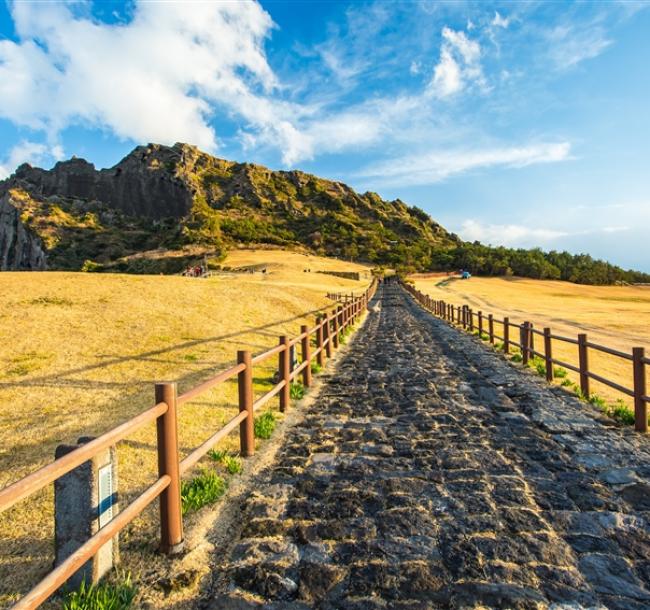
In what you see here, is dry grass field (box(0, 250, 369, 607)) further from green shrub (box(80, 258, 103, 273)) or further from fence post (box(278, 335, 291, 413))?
green shrub (box(80, 258, 103, 273))

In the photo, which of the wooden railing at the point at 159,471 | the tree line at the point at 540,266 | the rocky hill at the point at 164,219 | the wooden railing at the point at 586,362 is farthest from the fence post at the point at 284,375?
the tree line at the point at 540,266

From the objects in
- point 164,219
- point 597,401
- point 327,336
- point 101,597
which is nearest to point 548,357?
point 597,401

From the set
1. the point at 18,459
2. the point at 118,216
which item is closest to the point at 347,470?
the point at 18,459

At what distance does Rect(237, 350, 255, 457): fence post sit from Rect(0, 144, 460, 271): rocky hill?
7368 cm

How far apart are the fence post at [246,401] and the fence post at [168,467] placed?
1952 millimetres

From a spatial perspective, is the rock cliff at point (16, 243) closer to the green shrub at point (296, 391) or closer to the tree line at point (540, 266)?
the tree line at point (540, 266)

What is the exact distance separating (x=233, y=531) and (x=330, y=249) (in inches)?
4831

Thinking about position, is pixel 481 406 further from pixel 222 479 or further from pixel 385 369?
pixel 222 479

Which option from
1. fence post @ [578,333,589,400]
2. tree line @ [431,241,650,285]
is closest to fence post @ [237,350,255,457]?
fence post @ [578,333,589,400]

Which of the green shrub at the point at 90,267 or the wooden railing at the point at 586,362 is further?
the green shrub at the point at 90,267

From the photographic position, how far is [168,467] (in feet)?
10.8

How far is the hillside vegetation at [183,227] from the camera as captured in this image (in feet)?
304

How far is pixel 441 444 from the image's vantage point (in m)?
5.66

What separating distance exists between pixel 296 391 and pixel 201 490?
431 centimetres
